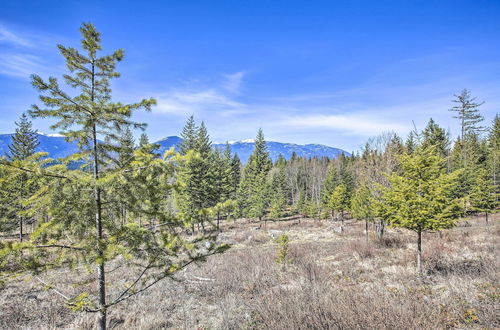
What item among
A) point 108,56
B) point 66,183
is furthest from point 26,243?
point 108,56

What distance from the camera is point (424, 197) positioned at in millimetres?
9883

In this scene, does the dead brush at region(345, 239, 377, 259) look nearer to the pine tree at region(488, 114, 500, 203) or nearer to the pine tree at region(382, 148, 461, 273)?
the pine tree at region(382, 148, 461, 273)

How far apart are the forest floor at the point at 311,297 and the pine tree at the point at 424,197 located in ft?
6.15

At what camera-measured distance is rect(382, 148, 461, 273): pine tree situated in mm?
9586

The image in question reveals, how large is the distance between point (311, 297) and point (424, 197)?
21.4ft

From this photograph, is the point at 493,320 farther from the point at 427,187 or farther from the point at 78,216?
the point at 78,216

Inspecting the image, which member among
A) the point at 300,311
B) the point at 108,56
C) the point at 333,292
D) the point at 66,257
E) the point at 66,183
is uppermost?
the point at 108,56

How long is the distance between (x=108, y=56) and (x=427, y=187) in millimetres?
11352

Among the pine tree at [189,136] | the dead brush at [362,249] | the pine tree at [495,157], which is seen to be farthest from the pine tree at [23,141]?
the pine tree at [495,157]

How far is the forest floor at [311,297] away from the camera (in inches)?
203

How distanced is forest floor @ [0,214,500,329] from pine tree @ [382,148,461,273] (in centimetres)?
188

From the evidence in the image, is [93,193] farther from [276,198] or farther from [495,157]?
[495,157]

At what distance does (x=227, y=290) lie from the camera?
9.05 m

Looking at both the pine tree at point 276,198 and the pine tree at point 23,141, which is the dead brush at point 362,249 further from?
the pine tree at point 23,141
